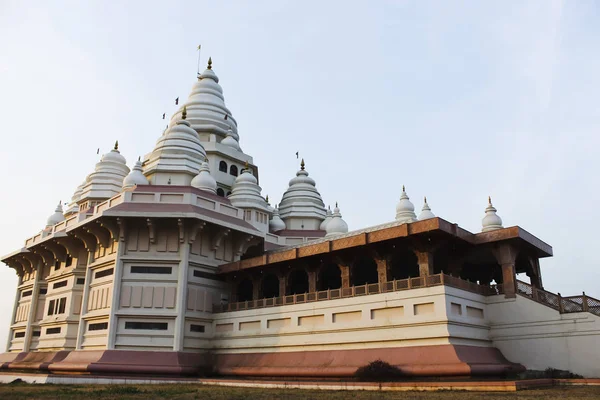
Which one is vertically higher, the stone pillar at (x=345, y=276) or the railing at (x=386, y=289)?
the stone pillar at (x=345, y=276)

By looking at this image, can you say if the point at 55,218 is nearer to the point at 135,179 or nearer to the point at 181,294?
the point at 135,179

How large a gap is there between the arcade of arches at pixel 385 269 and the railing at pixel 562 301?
2.57 feet

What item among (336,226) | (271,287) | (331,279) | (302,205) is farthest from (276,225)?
(331,279)

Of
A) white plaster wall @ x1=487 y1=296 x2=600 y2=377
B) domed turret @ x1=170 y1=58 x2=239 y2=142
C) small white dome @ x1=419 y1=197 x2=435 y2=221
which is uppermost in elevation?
domed turret @ x1=170 y1=58 x2=239 y2=142

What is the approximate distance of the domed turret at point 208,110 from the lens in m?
45.6

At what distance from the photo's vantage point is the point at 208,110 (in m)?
46.8

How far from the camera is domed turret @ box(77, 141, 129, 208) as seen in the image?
40688mm

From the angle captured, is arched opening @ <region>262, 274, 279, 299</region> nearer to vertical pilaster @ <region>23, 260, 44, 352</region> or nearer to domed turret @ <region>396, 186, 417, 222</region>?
domed turret @ <region>396, 186, 417, 222</region>

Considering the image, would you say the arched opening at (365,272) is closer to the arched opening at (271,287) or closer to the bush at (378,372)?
the arched opening at (271,287)

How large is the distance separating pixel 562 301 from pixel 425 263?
5757 mm

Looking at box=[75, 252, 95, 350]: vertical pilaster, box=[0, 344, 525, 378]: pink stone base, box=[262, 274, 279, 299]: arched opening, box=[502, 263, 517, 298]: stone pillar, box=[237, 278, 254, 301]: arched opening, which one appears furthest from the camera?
box=[262, 274, 279, 299]: arched opening

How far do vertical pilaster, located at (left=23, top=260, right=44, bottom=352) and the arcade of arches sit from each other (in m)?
17.7

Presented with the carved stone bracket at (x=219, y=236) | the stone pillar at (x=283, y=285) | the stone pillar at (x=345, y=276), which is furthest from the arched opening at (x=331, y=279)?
the carved stone bracket at (x=219, y=236)

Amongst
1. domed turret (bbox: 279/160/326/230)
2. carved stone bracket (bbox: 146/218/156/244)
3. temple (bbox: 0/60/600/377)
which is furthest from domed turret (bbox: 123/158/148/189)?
domed turret (bbox: 279/160/326/230)
